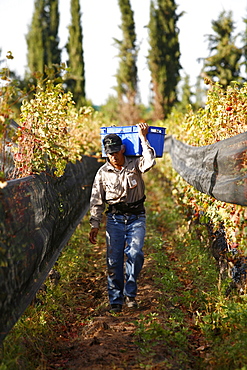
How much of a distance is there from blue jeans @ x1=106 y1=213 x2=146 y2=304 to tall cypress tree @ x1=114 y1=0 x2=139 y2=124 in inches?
1424

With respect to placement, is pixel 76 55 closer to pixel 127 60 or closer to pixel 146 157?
pixel 127 60

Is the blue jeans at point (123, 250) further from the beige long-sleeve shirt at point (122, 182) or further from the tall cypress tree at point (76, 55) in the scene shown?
the tall cypress tree at point (76, 55)

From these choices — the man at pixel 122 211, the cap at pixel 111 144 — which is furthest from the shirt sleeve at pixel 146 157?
the cap at pixel 111 144

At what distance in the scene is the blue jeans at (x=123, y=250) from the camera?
5199 mm

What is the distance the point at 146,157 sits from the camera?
5191 mm

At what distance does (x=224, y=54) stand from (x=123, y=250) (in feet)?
98.8

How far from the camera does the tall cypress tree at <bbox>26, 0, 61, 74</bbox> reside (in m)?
40.5

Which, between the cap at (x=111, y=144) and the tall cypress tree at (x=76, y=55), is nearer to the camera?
the cap at (x=111, y=144)

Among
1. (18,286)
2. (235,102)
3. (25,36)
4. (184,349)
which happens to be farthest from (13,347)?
(25,36)

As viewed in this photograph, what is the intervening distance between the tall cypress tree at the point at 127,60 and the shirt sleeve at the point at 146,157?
36.0 metres

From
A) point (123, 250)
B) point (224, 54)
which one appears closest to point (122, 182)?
point (123, 250)

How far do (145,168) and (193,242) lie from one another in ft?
9.84

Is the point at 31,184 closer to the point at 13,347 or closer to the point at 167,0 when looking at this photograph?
the point at 13,347

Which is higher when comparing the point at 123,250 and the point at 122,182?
the point at 122,182
